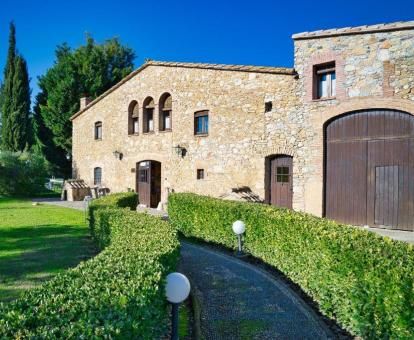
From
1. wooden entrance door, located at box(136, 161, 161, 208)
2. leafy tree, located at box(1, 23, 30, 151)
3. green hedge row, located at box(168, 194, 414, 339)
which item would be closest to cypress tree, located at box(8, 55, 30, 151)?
leafy tree, located at box(1, 23, 30, 151)

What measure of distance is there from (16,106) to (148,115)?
16760 mm

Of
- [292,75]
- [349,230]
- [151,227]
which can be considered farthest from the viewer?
[292,75]

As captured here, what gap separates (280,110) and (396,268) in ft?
32.6

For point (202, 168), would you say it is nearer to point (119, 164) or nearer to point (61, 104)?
point (119, 164)

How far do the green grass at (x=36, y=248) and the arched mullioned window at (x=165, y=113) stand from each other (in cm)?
570

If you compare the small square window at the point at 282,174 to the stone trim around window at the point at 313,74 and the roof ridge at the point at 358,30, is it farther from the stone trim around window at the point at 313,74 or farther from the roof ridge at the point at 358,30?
the roof ridge at the point at 358,30

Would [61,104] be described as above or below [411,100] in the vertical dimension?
above

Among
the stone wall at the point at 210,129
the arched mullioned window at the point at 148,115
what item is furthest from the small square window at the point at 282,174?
the arched mullioned window at the point at 148,115

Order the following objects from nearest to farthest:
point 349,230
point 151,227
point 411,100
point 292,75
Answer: point 349,230
point 151,227
point 411,100
point 292,75

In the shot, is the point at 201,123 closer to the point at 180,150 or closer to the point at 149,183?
the point at 180,150

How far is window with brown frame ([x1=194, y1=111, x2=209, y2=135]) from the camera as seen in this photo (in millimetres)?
15180

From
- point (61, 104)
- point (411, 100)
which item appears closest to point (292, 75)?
point (411, 100)

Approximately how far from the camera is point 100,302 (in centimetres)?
246

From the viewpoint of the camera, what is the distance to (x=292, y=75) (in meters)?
12.5
